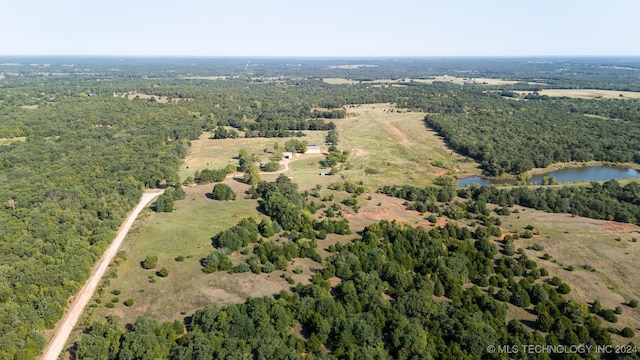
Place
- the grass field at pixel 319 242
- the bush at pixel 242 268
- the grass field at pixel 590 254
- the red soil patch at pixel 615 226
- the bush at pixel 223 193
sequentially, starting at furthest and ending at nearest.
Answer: the bush at pixel 223 193 < the red soil patch at pixel 615 226 < the bush at pixel 242 268 < the grass field at pixel 590 254 < the grass field at pixel 319 242

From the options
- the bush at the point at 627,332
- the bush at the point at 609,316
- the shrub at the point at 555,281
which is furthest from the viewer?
the shrub at the point at 555,281

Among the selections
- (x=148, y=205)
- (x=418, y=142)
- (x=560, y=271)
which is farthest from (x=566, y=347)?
(x=418, y=142)

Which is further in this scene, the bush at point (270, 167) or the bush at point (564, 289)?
the bush at point (270, 167)

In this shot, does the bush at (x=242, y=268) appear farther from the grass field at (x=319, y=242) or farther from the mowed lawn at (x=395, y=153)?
the mowed lawn at (x=395, y=153)

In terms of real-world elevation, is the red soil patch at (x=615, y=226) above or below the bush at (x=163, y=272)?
above

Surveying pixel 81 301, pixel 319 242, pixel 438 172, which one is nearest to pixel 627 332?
pixel 319 242

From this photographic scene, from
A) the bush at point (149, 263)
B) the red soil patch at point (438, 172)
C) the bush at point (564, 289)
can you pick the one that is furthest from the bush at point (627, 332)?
the red soil patch at point (438, 172)

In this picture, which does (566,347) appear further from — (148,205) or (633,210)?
(148,205)

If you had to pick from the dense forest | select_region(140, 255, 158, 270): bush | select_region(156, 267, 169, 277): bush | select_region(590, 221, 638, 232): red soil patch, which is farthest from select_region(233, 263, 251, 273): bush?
select_region(590, 221, 638, 232): red soil patch
